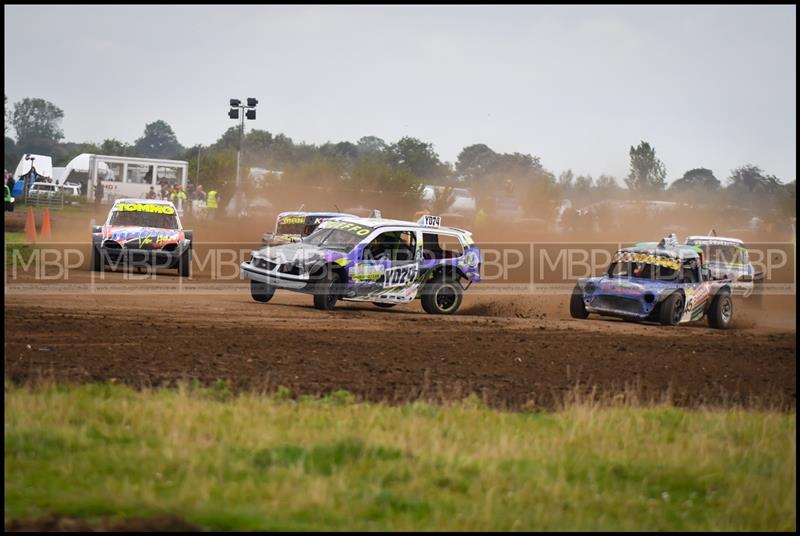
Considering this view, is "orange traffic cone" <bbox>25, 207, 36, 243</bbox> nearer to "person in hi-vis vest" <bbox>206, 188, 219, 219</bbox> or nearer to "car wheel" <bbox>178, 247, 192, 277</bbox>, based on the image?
"car wheel" <bbox>178, 247, 192, 277</bbox>

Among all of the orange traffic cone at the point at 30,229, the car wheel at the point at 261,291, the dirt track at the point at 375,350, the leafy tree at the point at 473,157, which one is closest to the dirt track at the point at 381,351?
the dirt track at the point at 375,350

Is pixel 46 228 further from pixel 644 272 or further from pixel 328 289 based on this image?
pixel 644 272

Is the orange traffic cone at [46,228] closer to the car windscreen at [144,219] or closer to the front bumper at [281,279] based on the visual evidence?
the car windscreen at [144,219]

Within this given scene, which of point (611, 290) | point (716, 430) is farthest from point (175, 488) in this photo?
point (611, 290)

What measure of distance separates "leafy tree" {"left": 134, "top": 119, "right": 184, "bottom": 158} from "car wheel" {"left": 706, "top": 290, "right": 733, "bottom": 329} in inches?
5248

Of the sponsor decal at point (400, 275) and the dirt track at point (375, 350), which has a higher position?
the sponsor decal at point (400, 275)

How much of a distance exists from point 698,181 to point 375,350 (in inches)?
2949

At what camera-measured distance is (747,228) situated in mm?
53625

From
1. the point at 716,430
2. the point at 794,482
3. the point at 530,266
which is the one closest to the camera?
the point at 794,482

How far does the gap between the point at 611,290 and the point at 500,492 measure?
40.4ft

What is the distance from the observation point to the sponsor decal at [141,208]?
23.6m

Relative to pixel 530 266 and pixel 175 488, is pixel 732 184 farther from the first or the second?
pixel 175 488

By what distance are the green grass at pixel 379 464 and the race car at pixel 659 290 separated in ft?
28.0

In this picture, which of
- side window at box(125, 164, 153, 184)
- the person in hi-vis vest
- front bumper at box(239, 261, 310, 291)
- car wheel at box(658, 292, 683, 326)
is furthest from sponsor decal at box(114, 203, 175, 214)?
Result: side window at box(125, 164, 153, 184)
